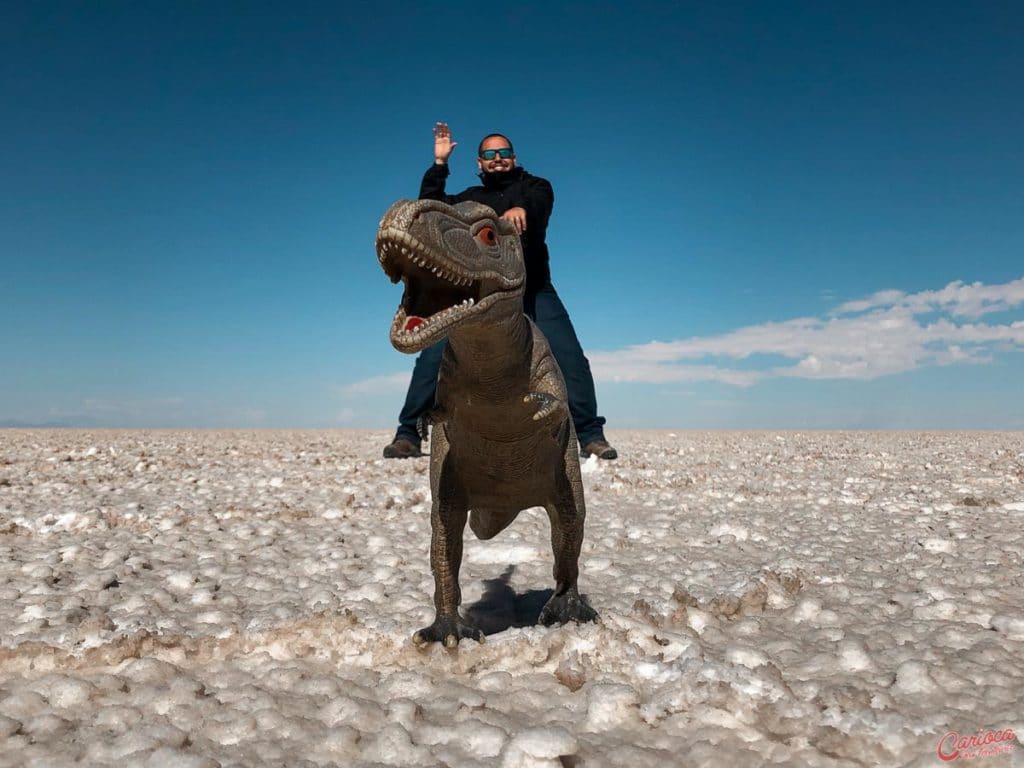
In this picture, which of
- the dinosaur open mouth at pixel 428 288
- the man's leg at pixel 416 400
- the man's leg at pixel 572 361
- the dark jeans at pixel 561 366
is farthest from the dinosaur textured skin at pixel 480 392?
the man's leg at pixel 416 400

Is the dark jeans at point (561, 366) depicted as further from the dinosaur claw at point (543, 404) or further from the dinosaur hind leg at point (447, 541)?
the dinosaur claw at point (543, 404)

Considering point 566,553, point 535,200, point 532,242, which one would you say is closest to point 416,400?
point 532,242

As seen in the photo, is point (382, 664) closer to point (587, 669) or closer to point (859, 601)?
point (587, 669)

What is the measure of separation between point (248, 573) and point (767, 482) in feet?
19.3

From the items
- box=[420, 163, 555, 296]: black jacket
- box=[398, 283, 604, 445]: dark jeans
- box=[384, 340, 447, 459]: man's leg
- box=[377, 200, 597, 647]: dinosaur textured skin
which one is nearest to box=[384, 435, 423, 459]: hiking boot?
box=[384, 340, 447, 459]: man's leg

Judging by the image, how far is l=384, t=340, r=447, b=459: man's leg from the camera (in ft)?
27.3

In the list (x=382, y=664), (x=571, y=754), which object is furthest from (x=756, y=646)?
(x=382, y=664)

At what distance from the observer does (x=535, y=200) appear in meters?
5.64

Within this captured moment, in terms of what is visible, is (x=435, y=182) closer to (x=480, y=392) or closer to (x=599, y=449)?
(x=480, y=392)

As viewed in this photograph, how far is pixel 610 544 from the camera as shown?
4.78 meters

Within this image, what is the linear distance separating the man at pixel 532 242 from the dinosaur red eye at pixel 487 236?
1008 mm

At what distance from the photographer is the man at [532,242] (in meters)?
5.26

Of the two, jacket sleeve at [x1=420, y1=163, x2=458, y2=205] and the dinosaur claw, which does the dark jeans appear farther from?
the dinosaur claw

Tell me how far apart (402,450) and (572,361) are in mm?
3768
